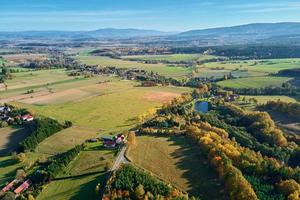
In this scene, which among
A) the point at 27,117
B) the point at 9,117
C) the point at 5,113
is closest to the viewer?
the point at 27,117

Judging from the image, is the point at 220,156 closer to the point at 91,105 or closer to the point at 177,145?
the point at 177,145

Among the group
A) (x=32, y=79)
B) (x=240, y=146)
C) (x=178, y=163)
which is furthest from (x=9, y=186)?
(x=32, y=79)

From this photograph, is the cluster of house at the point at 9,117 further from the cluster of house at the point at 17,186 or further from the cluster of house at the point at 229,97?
the cluster of house at the point at 229,97

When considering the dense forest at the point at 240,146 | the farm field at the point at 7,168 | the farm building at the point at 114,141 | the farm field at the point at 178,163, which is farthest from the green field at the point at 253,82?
the farm field at the point at 7,168

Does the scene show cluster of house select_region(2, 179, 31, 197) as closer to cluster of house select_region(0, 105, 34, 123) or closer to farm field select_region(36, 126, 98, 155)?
farm field select_region(36, 126, 98, 155)

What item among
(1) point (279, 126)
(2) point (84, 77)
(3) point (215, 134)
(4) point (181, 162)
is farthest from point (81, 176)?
(2) point (84, 77)

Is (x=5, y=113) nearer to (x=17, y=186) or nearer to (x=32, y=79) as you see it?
(x=17, y=186)
